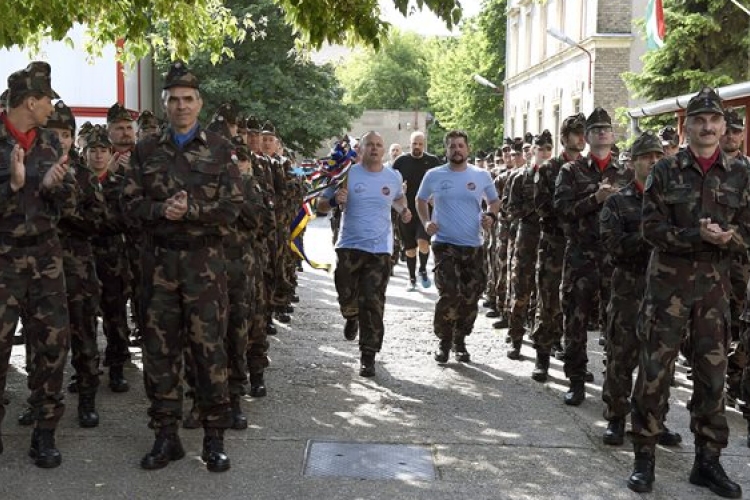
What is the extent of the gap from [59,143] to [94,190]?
33.6 inches

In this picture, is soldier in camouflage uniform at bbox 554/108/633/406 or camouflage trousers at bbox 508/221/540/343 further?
camouflage trousers at bbox 508/221/540/343

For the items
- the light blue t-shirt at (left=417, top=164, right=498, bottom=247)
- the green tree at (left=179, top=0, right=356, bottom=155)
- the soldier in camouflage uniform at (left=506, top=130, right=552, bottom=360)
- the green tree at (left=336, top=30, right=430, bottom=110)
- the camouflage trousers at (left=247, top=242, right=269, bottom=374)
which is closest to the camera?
the camouflage trousers at (left=247, top=242, right=269, bottom=374)

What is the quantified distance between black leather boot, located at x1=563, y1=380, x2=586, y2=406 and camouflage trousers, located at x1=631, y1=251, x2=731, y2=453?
2061 millimetres

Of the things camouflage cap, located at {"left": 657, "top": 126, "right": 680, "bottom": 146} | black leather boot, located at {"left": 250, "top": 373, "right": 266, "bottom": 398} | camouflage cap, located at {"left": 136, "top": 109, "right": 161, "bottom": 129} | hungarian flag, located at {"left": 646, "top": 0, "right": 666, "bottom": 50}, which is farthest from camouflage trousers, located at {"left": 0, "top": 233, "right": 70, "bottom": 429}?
hungarian flag, located at {"left": 646, "top": 0, "right": 666, "bottom": 50}

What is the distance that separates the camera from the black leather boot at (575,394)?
8.12m

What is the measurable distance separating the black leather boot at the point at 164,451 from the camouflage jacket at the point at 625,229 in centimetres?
296

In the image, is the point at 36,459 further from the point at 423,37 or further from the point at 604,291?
the point at 423,37

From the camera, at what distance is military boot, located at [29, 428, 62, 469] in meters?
6.13

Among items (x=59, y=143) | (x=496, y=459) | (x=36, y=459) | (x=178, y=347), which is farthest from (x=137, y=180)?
(x=496, y=459)

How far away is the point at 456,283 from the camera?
971 centimetres

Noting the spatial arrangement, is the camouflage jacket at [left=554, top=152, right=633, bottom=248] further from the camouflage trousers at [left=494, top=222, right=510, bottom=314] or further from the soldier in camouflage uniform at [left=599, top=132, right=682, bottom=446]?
the camouflage trousers at [left=494, top=222, right=510, bottom=314]

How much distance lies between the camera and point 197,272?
6078 millimetres

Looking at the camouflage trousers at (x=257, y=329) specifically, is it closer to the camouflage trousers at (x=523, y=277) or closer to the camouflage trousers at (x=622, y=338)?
the camouflage trousers at (x=622, y=338)

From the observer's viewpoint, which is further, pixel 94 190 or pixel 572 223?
pixel 572 223
